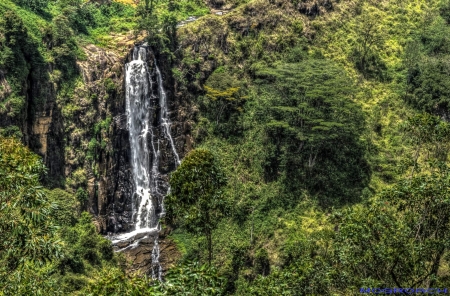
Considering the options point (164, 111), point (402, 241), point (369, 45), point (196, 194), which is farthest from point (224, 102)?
point (402, 241)

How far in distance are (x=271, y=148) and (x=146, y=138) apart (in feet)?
36.5

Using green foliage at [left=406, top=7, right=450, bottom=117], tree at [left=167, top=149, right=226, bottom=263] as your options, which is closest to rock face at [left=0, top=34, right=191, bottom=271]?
tree at [left=167, top=149, right=226, bottom=263]

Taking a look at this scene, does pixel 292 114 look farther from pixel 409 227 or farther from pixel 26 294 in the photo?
pixel 26 294

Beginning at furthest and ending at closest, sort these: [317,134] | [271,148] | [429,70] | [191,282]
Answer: [429,70] < [271,148] < [317,134] < [191,282]

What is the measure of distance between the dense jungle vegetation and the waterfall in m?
2.16

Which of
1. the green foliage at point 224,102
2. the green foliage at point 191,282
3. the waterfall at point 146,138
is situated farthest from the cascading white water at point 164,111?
the green foliage at point 191,282

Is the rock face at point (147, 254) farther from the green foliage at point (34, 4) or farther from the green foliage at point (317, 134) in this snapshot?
the green foliage at point (34, 4)

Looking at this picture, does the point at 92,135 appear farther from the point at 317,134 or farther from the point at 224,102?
the point at 317,134

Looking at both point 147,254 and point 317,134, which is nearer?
point 317,134

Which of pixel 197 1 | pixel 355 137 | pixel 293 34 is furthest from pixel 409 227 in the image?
pixel 197 1

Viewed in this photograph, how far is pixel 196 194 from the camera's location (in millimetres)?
16438

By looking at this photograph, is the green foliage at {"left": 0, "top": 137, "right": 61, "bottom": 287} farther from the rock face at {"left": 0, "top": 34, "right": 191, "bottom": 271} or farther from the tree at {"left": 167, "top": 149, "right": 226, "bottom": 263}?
the rock face at {"left": 0, "top": 34, "right": 191, "bottom": 271}

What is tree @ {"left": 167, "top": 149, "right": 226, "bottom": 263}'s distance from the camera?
16.3m

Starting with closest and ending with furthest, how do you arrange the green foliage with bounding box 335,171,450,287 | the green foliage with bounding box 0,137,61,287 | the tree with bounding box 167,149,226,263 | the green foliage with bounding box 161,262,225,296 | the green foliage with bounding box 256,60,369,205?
the green foliage with bounding box 161,262,225,296 < the green foliage with bounding box 0,137,61,287 < the green foliage with bounding box 335,171,450,287 < the tree with bounding box 167,149,226,263 < the green foliage with bounding box 256,60,369,205
